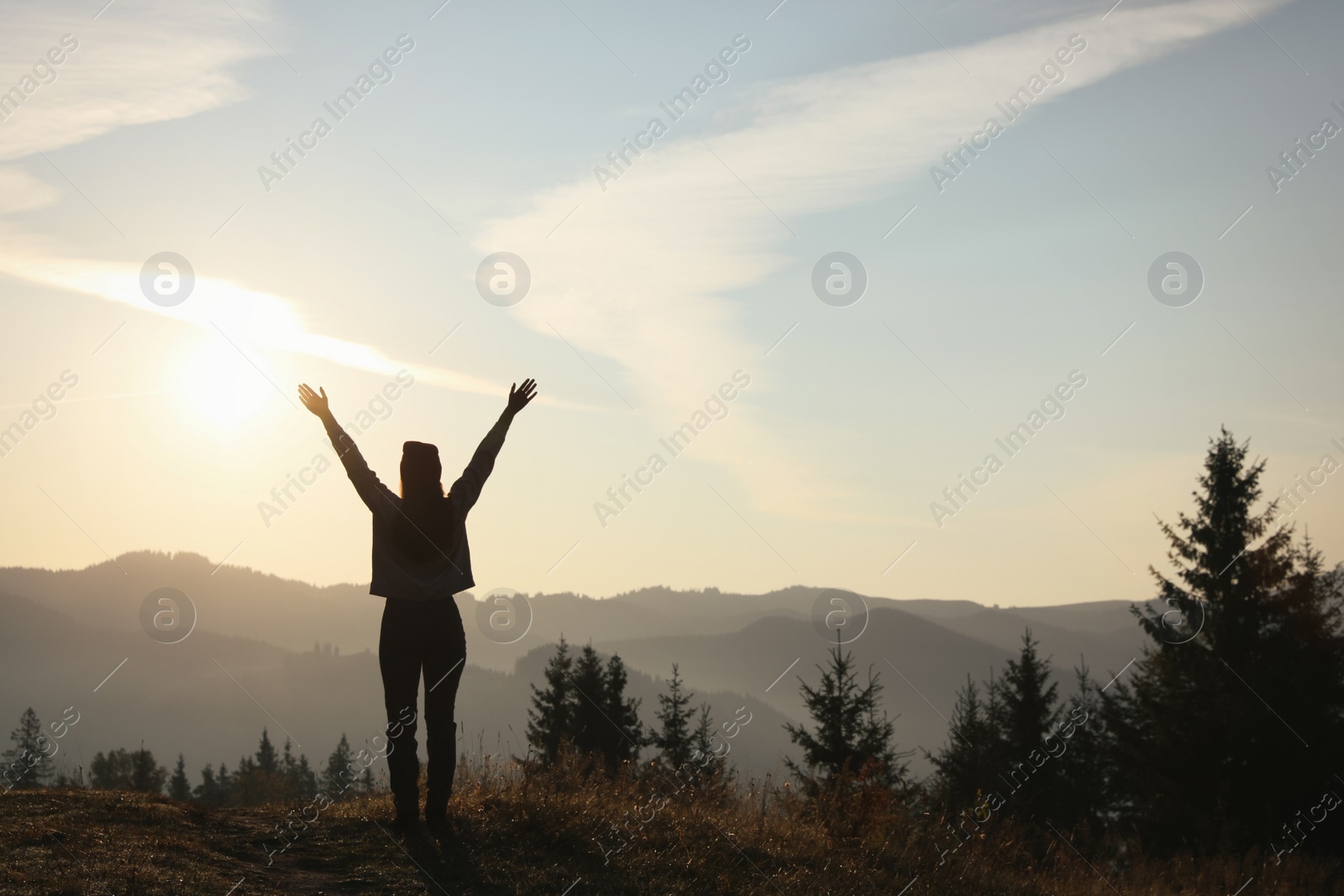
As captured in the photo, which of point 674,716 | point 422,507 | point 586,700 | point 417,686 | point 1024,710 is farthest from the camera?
point 586,700

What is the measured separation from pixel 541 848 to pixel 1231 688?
28062 mm

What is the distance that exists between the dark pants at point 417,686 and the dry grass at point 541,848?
41 centimetres

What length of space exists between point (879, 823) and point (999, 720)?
34.5 m

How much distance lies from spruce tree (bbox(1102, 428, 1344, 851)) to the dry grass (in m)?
20.5

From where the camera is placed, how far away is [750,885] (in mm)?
7137

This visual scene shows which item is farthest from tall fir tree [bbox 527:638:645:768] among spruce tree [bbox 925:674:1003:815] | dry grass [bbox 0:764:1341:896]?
dry grass [bbox 0:764:1341:896]

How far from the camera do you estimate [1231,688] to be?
2911 cm

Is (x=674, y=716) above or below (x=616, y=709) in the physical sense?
below

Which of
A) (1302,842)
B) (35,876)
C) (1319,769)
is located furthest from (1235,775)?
(35,876)

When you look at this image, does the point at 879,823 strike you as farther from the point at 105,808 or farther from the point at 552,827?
the point at 105,808

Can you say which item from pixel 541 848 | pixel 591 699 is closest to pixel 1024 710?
pixel 591 699

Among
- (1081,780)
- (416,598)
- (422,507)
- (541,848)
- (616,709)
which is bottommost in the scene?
(1081,780)

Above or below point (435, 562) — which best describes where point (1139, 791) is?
below

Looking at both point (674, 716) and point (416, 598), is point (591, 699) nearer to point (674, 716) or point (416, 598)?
point (674, 716)
